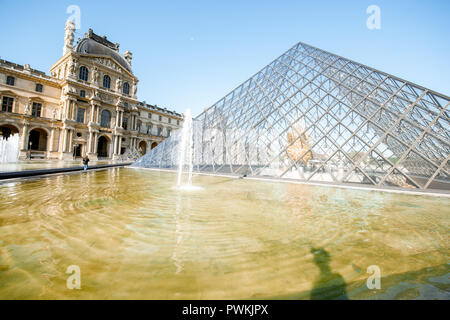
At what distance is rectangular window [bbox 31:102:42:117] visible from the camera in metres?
28.0

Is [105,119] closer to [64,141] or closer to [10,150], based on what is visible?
[64,141]

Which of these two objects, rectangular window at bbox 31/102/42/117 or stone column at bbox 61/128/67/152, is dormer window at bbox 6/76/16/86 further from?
stone column at bbox 61/128/67/152

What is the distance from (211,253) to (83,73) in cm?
4137

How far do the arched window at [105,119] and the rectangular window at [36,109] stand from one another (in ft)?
26.6

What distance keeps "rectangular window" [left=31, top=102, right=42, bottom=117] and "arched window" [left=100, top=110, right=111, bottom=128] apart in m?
8.11

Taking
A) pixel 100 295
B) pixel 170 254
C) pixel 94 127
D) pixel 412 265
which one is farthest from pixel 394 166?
pixel 94 127

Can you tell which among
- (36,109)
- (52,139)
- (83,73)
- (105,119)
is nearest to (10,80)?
(36,109)

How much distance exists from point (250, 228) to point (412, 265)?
1816 millimetres

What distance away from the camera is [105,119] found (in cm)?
3422

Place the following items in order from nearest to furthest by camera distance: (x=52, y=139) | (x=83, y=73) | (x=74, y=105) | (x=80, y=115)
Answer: (x=52, y=139)
(x=74, y=105)
(x=80, y=115)
(x=83, y=73)

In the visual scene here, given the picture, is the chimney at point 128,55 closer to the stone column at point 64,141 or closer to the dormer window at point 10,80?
the dormer window at point 10,80

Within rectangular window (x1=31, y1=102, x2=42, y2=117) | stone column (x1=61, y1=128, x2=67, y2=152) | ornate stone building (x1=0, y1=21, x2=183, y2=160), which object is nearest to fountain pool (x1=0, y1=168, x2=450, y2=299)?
ornate stone building (x1=0, y1=21, x2=183, y2=160)
